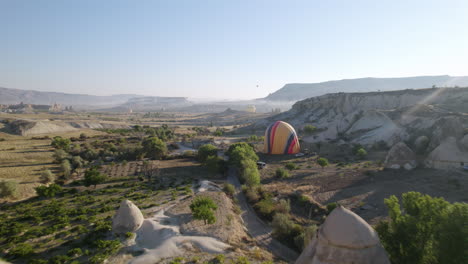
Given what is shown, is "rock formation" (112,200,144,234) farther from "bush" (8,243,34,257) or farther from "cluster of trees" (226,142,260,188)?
"cluster of trees" (226,142,260,188)

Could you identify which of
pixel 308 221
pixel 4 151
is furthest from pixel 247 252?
pixel 4 151

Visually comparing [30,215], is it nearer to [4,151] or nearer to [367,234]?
[367,234]

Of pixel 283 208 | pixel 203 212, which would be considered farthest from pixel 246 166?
pixel 203 212

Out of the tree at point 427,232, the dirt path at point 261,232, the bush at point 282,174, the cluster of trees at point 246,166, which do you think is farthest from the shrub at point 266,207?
the tree at point 427,232

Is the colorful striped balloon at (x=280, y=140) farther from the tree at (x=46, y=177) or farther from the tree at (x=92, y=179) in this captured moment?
the tree at (x=46, y=177)

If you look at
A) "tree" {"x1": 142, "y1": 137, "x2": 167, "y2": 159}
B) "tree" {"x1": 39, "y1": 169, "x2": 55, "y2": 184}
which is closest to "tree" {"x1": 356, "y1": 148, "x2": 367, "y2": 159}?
"tree" {"x1": 142, "y1": 137, "x2": 167, "y2": 159}

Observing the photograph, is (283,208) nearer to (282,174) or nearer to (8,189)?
(282,174)
